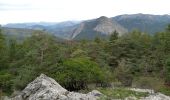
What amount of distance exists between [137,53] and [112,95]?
96.0 feet

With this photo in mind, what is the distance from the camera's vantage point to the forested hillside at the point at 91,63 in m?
33.7

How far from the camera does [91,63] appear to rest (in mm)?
35781

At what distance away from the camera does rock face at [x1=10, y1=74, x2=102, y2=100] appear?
21.1 m

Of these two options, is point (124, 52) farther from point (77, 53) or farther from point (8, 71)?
point (8, 71)

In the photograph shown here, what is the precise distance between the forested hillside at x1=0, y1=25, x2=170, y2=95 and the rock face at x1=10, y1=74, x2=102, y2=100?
839 centimetres

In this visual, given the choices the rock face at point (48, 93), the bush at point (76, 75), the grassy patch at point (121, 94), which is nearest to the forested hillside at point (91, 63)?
the bush at point (76, 75)

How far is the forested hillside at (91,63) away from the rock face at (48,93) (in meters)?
8.39

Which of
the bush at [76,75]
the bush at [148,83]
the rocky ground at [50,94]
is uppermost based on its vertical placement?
the rocky ground at [50,94]

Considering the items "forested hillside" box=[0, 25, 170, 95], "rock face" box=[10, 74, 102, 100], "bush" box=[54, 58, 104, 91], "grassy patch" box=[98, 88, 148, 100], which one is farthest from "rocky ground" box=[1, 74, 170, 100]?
"forested hillside" box=[0, 25, 170, 95]

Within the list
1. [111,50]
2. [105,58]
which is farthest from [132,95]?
[111,50]

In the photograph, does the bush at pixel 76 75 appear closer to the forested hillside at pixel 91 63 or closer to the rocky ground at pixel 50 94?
the forested hillside at pixel 91 63

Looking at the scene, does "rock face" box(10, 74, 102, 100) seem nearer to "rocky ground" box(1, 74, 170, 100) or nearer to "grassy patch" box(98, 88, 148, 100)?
"rocky ground" box(1, 74, 170, 100)

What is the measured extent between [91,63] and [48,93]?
14616 millimetres

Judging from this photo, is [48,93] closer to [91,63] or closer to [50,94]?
[50,94]
